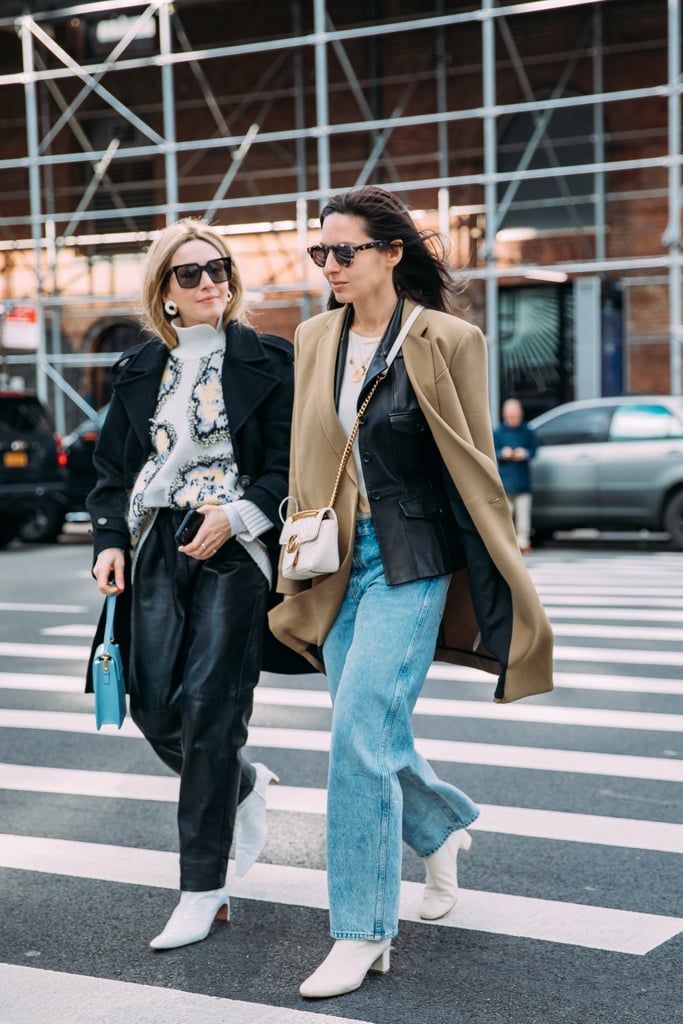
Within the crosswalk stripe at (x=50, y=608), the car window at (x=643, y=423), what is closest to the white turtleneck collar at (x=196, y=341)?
the crosswalk stripe at (x=50, y=608)

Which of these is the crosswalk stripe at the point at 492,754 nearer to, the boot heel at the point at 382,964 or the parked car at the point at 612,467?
the boot heel at the point at 382,964

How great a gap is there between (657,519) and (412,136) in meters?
9.91

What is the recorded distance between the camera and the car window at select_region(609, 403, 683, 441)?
559 inches

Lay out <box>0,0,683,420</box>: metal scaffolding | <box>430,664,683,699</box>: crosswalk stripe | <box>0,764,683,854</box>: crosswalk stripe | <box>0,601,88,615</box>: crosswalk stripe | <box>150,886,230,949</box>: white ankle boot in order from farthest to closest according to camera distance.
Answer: <box>0,0,683,420</box>: metal scaffolding < <box>0,601,88,615</box>: crosswalk stripe < <box>430,664,683,699</box>: crosswalk stripe < <box>0,764,683,854</box>: crosswalk stripe < <box>150,886,230,949</box>: white ankle boot

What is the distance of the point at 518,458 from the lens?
1428 centimetres

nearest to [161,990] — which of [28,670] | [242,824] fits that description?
[242,824]

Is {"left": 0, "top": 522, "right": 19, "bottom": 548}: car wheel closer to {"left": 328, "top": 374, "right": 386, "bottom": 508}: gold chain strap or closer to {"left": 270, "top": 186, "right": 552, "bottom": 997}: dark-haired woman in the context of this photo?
{"left": 270, "top": 186, "right": 552, "bottom": 997}: dark-haired woman

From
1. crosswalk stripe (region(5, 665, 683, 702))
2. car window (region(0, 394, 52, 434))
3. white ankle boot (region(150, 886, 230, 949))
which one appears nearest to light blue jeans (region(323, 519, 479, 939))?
white ankle boot (region(150, 886, 230, 949))

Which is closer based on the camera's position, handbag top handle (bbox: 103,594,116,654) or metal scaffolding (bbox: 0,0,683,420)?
handbag top handle (bbox: 103,594,116,654)

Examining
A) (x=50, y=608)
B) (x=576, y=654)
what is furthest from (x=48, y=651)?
(x=576, y=654)

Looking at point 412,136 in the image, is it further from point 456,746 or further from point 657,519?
point 456,746

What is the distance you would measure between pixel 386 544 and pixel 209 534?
1.67ft

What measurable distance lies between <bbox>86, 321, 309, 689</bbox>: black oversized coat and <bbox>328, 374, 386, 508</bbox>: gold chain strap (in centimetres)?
30

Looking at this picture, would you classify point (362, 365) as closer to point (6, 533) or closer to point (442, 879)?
point (442, 879)
